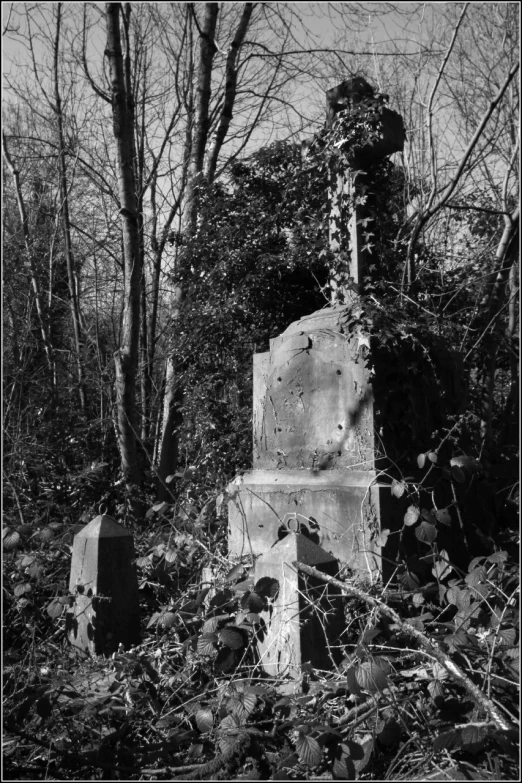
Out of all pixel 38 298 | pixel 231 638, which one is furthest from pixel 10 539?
pixel 38 298

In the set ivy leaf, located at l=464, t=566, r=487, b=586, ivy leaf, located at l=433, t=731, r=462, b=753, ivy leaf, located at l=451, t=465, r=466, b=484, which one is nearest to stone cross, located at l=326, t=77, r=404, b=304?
ivy leaf, located at l=451, t=465, r=466, b=484

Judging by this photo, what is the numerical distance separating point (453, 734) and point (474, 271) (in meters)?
5.00

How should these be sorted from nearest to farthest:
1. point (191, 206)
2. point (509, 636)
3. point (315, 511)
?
point (509, 636) → point (315, 511) → point (191, 206)

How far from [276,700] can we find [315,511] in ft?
A: 5.10

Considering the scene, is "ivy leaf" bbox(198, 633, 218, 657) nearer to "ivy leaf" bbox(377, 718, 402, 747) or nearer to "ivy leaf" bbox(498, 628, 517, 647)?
"ivy leaf" bbox(377, 718, 402, 747)

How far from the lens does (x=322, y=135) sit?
5605mm

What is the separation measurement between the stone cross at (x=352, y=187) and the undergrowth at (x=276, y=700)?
1.93 meters

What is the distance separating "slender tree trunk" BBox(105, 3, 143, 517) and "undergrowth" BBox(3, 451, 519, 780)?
10.2ft

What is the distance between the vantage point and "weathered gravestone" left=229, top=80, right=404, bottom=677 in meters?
3.95

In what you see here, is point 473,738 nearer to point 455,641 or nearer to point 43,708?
point 455,641

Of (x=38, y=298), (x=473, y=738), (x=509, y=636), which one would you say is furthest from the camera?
(x=38, y=298)

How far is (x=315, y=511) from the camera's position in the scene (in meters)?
4.12

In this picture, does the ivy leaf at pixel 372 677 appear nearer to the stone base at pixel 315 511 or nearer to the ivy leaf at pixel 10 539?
the stone base at pixel 315 511

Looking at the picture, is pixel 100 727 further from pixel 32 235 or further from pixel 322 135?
pixel 32 235
